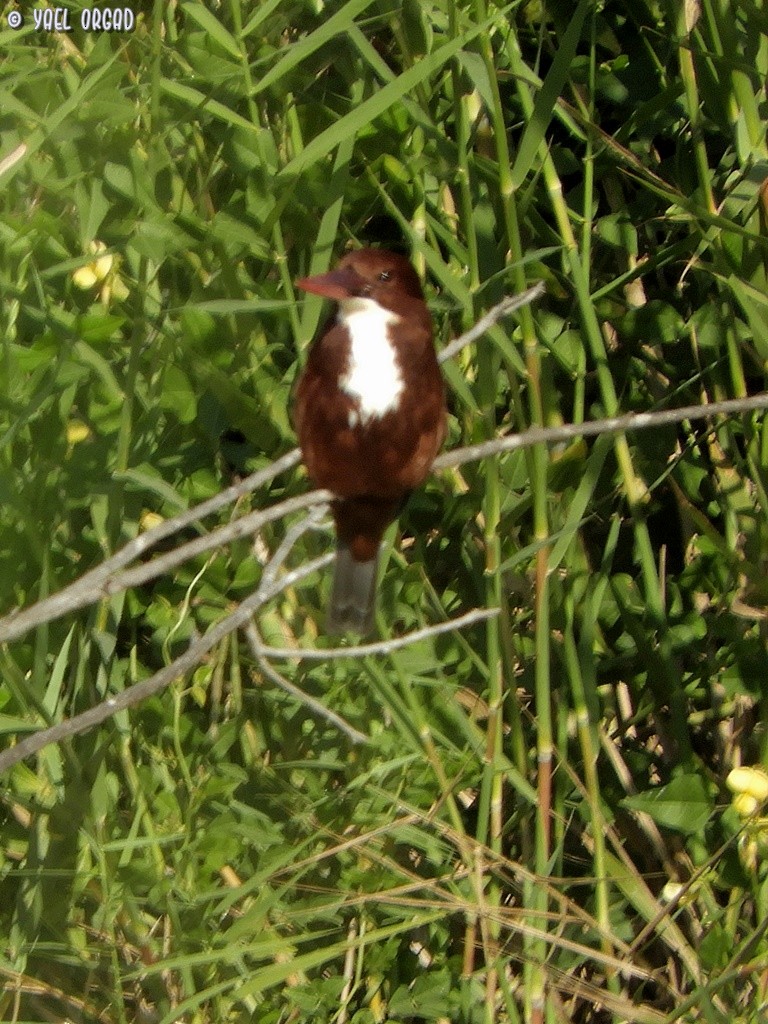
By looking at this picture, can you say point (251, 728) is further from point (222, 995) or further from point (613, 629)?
point (613, 629)

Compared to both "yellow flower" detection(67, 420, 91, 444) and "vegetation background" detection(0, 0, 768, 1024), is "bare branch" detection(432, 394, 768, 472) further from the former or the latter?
"yellow flower" detection(67, 420, 91, 444)

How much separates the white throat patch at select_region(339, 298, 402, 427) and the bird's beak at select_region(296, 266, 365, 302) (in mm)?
15

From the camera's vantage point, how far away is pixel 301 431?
108 cm

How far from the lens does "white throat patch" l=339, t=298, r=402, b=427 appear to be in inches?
40.8

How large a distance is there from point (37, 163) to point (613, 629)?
31.2 inches

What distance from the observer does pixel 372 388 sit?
3.41ft

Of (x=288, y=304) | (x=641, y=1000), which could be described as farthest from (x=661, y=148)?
(x=641, y=1000)

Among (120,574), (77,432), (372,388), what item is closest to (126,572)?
(120,574)

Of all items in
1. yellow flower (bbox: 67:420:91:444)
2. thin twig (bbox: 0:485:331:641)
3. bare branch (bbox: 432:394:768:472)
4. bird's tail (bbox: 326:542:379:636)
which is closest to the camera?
thin twig (bbox: 0:485:331:641)

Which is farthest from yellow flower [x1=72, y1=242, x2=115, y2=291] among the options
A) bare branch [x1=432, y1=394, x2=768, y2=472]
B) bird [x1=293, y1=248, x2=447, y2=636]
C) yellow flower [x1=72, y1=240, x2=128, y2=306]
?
bare branch [x1=432, y1=394, x2=768, y2=472]

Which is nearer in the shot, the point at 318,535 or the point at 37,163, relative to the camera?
the point at 37,163

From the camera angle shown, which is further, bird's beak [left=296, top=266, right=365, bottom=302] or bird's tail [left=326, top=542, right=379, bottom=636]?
bird's tail [left=326, top=542, right=379, bottom=636]

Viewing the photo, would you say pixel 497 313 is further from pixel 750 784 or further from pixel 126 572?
pixel 750 784

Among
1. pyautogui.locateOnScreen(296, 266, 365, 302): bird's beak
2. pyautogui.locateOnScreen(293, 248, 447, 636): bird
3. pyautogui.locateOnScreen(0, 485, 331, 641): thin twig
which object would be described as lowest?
pyautogui.locateOnScreen(0, 485, 331, 641): thin twig
